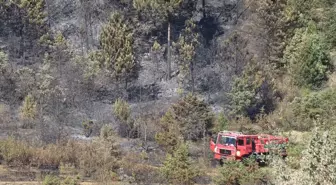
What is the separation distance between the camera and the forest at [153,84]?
22.4 m

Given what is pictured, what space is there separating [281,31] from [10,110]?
20.1 meters

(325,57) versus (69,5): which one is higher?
(69,5)

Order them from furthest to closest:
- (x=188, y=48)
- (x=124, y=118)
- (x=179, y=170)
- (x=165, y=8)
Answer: (x=165, y=8), (x=188, y=48), (x=124, y=118), (x=179, y=170)

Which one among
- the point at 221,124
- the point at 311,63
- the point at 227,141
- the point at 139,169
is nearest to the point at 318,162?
the point at 139,169

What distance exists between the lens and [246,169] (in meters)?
20.1

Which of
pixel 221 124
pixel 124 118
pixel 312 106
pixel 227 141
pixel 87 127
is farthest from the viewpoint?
pixel 124 118

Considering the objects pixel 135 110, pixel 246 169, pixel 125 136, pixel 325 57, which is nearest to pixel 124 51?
pixel 135 110

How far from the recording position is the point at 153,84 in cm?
3934

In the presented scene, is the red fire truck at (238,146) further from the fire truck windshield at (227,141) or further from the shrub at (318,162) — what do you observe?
the shrub at (318,162)

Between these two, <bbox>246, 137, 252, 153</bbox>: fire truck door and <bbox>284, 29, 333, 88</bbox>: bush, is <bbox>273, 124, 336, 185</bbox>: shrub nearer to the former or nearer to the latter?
<bbox>246, 137, 252, 153</bbox>: fire truck door

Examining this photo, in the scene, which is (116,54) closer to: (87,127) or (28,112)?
(87,127)

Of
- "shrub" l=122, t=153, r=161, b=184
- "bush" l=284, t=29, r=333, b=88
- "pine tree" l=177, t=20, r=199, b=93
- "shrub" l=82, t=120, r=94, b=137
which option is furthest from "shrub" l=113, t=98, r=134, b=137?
"bush" l=284, t=29, r=333, b=88

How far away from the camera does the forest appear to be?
22.4m

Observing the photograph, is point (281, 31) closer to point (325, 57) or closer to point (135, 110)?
point (325, 57)
